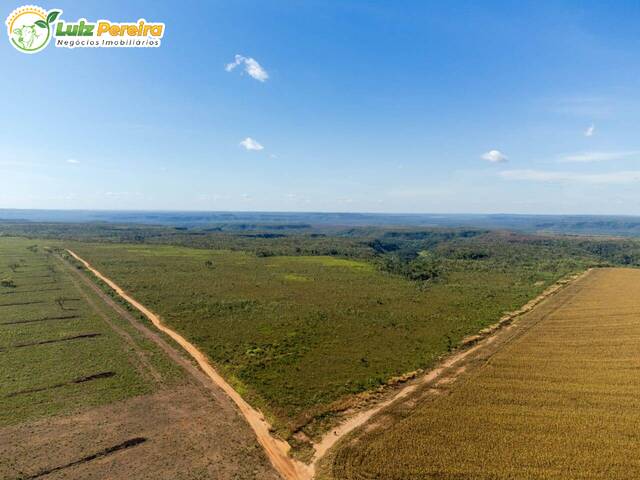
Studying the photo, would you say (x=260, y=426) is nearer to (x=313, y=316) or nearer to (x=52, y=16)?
(x=313, y=316)

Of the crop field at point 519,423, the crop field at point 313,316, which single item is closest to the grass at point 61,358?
the crop field at point 313,316

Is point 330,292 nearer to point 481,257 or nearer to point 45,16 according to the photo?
point 45,16

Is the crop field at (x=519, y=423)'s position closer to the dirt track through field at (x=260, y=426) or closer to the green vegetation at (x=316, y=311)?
the dirt track through field at (x=260, y=426)

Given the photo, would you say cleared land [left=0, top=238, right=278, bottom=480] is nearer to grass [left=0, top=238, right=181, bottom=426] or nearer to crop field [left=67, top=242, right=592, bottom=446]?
grass [left=0, top=238, right=181, bottom=426]

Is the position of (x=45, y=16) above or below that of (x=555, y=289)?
above

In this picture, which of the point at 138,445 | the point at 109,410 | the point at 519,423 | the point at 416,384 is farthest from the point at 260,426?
the point at 519,423

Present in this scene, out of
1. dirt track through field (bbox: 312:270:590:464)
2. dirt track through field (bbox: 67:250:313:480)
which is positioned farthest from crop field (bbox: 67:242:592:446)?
dirt track through field (bbox: 312:270:590:464)

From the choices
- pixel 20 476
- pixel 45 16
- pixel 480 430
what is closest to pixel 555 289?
pixel 480 430
